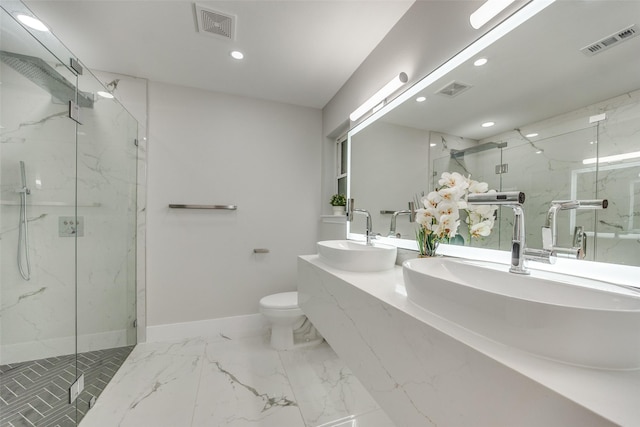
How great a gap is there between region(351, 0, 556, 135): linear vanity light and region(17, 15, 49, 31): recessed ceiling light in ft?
6.17

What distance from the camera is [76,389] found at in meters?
1.28

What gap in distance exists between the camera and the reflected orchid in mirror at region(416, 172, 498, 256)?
3.05 feet

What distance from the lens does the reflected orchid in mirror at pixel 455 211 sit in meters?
0.93

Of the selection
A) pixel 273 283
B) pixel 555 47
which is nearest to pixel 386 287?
pixel 555 47

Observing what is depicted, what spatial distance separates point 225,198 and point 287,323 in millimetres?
1237

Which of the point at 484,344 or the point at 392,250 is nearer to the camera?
the point at 484,344

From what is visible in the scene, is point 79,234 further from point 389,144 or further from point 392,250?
point 389,144

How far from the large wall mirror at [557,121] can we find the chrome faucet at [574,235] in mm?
15

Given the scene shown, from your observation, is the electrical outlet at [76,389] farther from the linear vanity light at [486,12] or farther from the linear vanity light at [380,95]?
the linear vanity light at [486,12]

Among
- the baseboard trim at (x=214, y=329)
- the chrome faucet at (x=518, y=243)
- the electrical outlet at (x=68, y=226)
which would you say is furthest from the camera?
the baseboard trim at (x=214, y=329)

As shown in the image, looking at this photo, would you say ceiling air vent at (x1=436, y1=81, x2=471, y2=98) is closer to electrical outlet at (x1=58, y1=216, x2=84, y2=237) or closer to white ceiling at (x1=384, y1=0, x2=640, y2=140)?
white ceiling at (x1=384, y1=0, x2=640, y2=140)

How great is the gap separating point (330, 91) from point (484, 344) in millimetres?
2190

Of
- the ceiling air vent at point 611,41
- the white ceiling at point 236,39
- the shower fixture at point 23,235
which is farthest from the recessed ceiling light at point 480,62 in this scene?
the shower fixture at point 23,235

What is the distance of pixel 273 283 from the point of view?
2.40 meters
